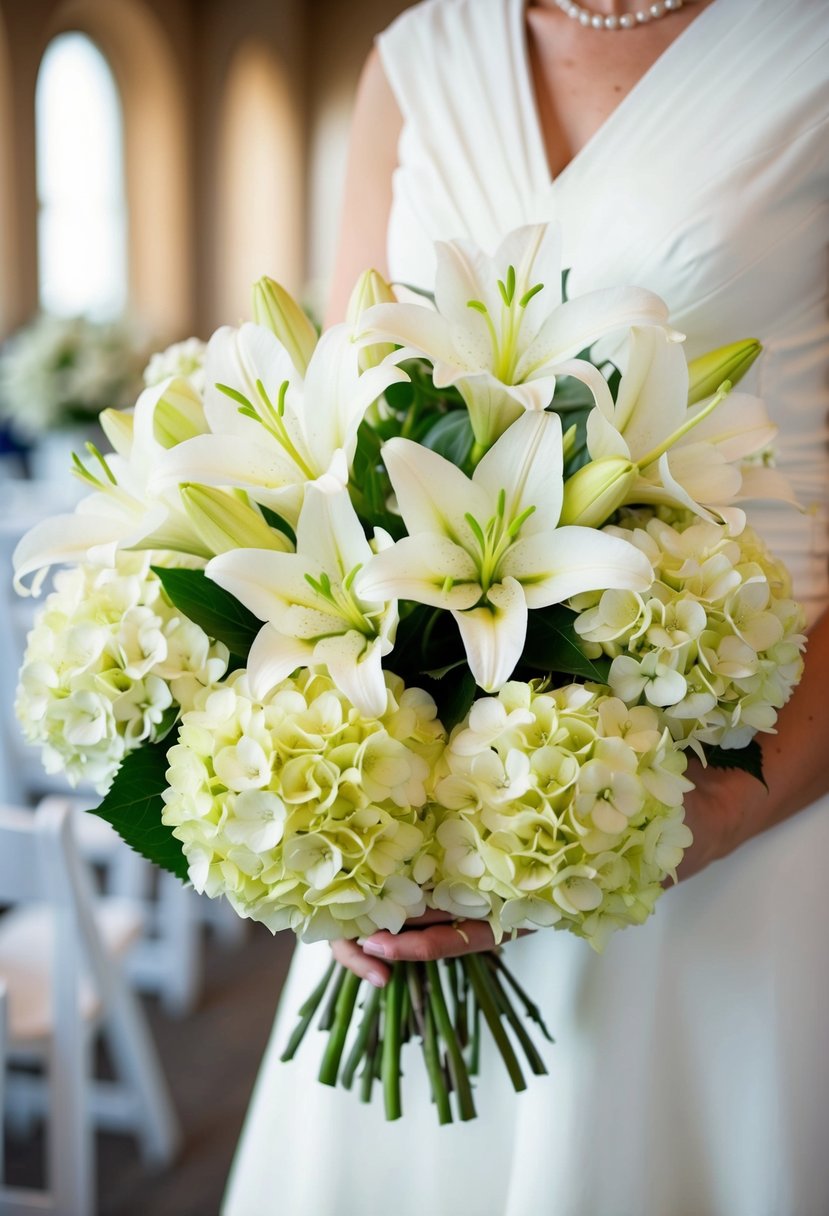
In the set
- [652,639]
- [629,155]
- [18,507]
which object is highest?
[629,155]

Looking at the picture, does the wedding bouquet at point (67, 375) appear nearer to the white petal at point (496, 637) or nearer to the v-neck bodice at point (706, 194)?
the v-neck bodice at point (706, 194)

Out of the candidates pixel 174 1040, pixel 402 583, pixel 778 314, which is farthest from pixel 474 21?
pixel 174 1040

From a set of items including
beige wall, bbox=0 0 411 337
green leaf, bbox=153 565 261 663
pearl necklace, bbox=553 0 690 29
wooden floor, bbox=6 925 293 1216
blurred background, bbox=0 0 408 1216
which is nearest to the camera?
green leaf, bbox=153 565 261 663

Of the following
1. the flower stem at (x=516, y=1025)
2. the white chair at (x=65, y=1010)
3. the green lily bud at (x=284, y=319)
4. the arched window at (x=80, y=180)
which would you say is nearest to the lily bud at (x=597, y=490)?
the green lily bud at (x=284, y=319)

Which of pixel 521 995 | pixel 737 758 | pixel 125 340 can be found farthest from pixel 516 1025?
pixel 125 340

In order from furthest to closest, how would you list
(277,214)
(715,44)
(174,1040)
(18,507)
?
(277,214) → (18,507) → (174,1040) → (715,44)

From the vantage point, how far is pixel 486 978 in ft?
3.24

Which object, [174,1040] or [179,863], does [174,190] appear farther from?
[179,863]

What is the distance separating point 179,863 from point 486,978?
31 centimetres

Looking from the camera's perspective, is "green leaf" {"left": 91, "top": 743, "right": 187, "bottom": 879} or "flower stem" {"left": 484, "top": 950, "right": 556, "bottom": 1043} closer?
"green leaf" {"left": 91, "top": 743, "right": 187, "bottom": 879}

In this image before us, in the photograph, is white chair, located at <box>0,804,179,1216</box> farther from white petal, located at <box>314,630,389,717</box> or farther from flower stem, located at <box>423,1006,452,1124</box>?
white petal, located at <box>314,630,389,717</box>

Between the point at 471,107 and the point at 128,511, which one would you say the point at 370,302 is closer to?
the point at 128,511

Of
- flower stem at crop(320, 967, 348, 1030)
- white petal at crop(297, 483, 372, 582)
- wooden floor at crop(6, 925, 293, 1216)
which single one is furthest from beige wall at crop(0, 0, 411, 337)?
white petal at crop(297, 483, 372, 582)

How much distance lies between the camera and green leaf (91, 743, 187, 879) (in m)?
0.81
